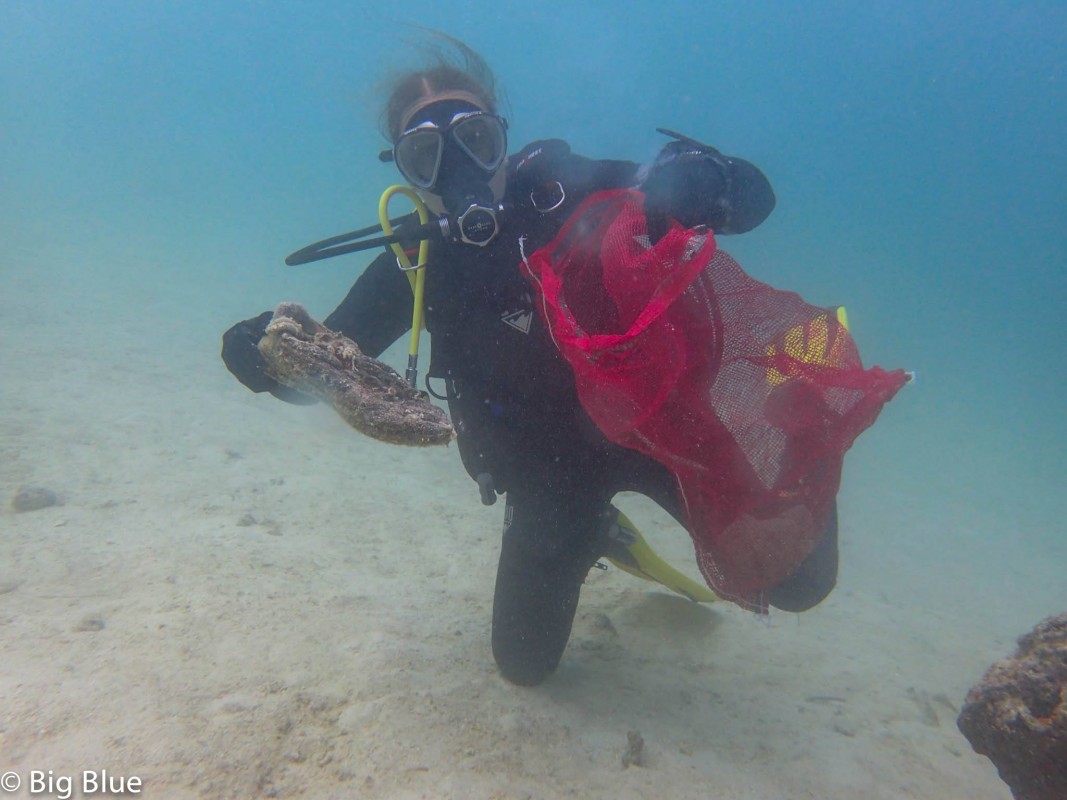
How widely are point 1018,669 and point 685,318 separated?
182cm

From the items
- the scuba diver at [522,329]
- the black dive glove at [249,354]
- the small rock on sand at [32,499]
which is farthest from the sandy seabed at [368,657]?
the scuba diver at [522,329]

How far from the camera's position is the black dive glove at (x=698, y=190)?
9.50 feet

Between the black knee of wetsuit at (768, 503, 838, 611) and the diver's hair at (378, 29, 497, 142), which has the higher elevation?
the diver's hair at (378, 29, 497, 142)

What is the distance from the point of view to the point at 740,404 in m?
2.48

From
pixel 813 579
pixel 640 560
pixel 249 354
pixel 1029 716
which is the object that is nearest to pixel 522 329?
pixel 249 354

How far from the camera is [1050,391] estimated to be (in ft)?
125

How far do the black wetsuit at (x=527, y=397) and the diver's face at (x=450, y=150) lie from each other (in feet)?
0.51

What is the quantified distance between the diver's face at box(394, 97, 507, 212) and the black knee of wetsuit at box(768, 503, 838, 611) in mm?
2717

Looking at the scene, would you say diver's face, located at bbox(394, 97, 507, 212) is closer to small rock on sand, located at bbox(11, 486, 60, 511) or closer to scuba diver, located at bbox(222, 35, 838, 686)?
scuba diver, located at bbox(222, 35, 838, 686)

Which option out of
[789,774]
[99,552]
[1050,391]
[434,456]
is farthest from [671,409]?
[1050,391]

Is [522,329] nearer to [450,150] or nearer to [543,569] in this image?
[450,150]

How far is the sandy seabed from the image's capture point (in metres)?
2.24

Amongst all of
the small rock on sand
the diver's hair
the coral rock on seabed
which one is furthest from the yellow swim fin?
the small rock on sand

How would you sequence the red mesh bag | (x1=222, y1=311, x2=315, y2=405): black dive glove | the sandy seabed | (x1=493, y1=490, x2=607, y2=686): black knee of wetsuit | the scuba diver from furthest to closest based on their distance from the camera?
1. (x1=493, y1=490, x2=607, y2=686): black knee of wetsuit
2. the scuba diver
3. (x1=222, y1=311, x2=315, y2=405): black dive glove
4. the red mesh bag
5. the sandy seabed
